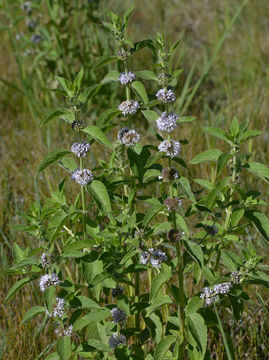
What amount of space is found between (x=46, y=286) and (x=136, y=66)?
10.1 ft

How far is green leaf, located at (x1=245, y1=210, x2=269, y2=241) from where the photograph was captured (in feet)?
4.40

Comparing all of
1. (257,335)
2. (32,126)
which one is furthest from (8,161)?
(257,335)

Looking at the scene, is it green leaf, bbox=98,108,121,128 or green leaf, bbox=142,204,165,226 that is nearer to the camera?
green leaf, bbox=142,204,165,226

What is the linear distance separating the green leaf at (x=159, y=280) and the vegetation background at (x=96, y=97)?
14.0 inches

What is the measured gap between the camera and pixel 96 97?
146 inches

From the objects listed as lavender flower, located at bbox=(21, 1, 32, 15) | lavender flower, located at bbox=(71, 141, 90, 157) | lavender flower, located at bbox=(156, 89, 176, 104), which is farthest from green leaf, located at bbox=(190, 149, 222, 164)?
lavender flower, located at bbox=(21, 1, 32, 15)

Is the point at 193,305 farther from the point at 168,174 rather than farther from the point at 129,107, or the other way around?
the point at 129,107

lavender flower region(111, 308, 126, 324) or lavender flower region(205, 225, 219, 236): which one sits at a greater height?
lavender flower region(205, 225, 219, 236)

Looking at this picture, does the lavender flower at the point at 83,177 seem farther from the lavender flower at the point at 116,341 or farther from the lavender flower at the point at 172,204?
the lavender flower at the point at 116,341

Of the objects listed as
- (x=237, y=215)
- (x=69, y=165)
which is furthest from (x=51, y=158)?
(x=237, y=215)

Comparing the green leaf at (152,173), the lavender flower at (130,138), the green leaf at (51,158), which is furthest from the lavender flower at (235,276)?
the green leaf at (51,158)

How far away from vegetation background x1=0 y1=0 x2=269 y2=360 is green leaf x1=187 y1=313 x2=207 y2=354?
0.27 meters

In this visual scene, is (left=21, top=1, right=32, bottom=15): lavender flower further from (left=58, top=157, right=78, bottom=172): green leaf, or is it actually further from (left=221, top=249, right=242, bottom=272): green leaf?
(left=221, top=249, right=242, bottom=272): green leaf

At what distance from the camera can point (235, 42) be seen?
504 cm
